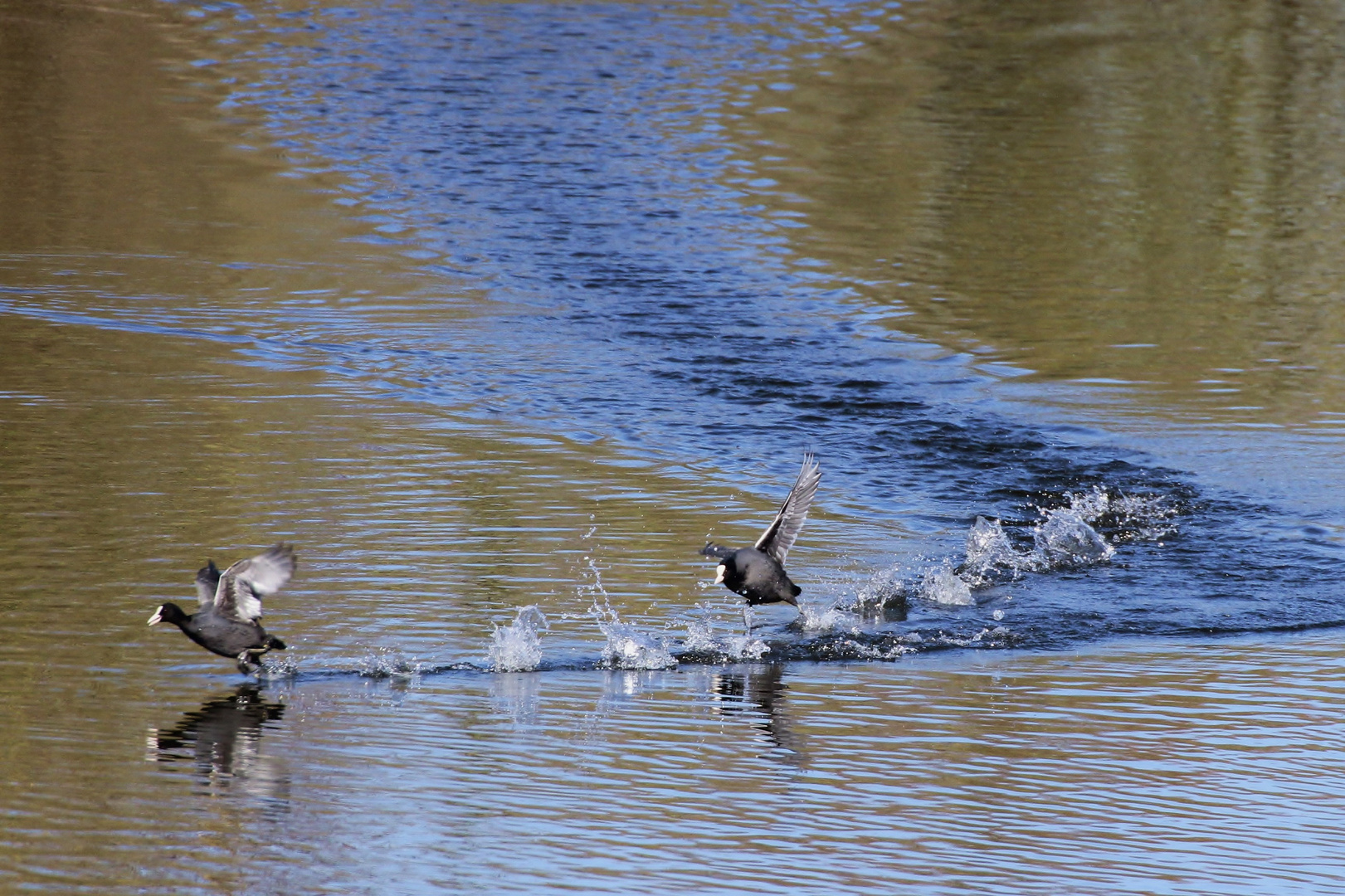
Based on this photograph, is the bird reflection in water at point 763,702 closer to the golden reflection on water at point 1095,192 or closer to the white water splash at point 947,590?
the white water splash at point 947,590

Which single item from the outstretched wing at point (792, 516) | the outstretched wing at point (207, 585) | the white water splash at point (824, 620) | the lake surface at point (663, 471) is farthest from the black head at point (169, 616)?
the white water splash at point (824, 620)

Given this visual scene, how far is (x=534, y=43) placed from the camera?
2583cm

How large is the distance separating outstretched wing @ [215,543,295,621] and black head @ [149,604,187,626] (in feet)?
0.52

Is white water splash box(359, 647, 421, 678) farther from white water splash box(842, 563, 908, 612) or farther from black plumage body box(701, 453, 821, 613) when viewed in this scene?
white water splash box(842, 563, 908, 612)

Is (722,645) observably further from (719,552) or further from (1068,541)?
(1068,541)

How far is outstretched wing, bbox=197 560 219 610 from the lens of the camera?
25.5ft

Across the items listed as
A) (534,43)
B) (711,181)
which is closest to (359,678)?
(711,181)

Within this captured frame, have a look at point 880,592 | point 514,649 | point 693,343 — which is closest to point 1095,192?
point 693,343

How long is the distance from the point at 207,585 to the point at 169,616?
277mm

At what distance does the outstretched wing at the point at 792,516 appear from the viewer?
8.90m

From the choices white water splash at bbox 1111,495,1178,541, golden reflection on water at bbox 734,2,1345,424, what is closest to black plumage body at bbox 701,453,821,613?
white water splash at bbox 1111,495,1178,541

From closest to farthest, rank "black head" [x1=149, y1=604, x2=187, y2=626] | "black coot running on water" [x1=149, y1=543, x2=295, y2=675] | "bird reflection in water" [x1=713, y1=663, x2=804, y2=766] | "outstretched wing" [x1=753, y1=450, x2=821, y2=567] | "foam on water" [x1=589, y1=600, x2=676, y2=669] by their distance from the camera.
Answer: "bird reflection in water" [x1=713, y1=663, x2=804, y2=766] → "black head" [x1=149, y1=604, x2=187, y2=626] → "black coot running on water" [x1=149, y1=543, x2=295, y2=675] → "foam on water" [x1=589, y1=600, x2=676, y2=669] → "outstretched wing" [x1=753, y1=450, x2=821, y2=567]

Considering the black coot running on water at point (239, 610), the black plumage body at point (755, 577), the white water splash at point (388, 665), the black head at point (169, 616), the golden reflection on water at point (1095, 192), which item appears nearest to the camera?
the black head at point (169, 616)

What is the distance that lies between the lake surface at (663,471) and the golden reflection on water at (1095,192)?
8 cm
